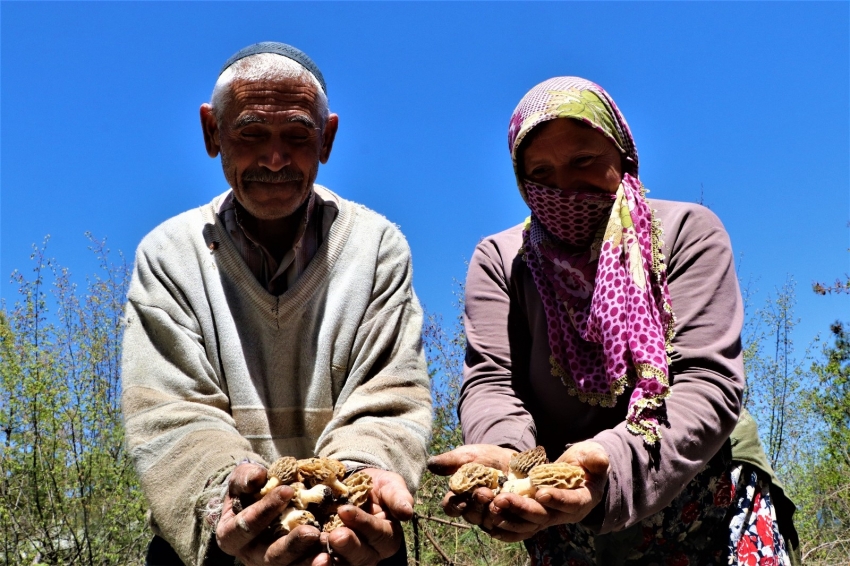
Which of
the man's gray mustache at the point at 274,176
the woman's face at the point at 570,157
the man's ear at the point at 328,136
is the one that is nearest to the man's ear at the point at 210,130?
the man's gray mustache at the point at 274,176

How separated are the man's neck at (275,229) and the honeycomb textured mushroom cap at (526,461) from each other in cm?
150

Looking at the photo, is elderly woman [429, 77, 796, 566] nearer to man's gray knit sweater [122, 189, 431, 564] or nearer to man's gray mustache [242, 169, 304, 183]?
man's gray knit sweater [122, 189, 431, 564]

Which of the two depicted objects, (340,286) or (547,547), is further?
(340,286)

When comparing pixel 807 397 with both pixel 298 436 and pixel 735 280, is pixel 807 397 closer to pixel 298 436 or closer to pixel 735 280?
pixel 735 280

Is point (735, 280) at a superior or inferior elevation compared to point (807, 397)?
superior

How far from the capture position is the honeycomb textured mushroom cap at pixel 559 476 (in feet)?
9.31

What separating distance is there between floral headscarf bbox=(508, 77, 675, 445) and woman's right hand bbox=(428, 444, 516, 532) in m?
0.49

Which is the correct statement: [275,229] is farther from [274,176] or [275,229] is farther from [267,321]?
[267,321]

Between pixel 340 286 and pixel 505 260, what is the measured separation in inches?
29.4

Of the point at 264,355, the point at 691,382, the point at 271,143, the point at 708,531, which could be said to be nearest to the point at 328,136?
the point at 271,143

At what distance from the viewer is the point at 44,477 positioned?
6.01m

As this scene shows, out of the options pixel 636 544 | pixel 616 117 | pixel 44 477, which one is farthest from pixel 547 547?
pixel 44 477

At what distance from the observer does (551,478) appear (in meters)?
2.84

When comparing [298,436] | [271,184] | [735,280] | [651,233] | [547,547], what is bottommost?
[547,547]
